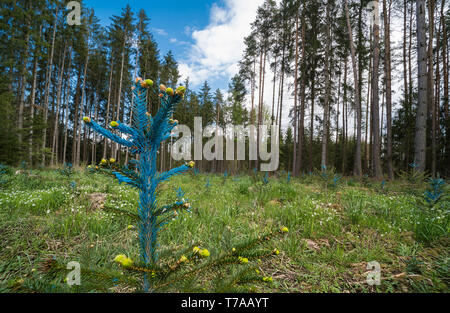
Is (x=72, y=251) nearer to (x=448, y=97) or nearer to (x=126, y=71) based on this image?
(x=448, y=97)

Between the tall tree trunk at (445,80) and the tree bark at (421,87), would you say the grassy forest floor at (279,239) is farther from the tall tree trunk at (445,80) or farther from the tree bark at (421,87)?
the tall tree trunk at (445,80)

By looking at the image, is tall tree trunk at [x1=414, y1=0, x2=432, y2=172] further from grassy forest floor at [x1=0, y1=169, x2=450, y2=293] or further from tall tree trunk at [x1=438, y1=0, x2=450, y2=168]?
tall tree trunk at [x1=438, y1=0, x2=450, y2=168]

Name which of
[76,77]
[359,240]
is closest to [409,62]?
[359,240]

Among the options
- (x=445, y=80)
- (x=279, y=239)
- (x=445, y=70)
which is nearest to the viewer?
(x=279, y=239)

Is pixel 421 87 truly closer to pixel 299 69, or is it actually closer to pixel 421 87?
pixel 421 87

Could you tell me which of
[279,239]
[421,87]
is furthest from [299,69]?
[279,239]

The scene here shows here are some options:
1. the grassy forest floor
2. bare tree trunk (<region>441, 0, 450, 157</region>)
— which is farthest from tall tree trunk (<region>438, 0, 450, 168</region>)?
the grassy forest floor

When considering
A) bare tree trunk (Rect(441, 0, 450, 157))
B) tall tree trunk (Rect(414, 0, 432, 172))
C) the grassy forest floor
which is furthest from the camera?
bare tree trunk (Rect(441, 0, 450, 157))

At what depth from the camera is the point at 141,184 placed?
927mm

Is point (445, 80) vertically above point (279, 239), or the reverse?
point (445, 80)

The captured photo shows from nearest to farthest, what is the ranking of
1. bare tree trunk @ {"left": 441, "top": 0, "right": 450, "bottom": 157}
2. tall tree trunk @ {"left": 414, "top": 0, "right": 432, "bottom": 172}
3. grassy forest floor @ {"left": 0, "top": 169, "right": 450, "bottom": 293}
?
grassy forest floor @ {"left": 0, "top": 169, "right": 450, "bottom": 293}
tall tree trunk @ {"left": 414, "top": 0, "right": 432, "bottom": 172}
bare tree trunk @ {"left": 441, "top": 0, "right": 450, "bottom": 157}

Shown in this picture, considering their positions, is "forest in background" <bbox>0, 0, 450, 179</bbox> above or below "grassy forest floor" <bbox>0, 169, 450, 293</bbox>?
above
